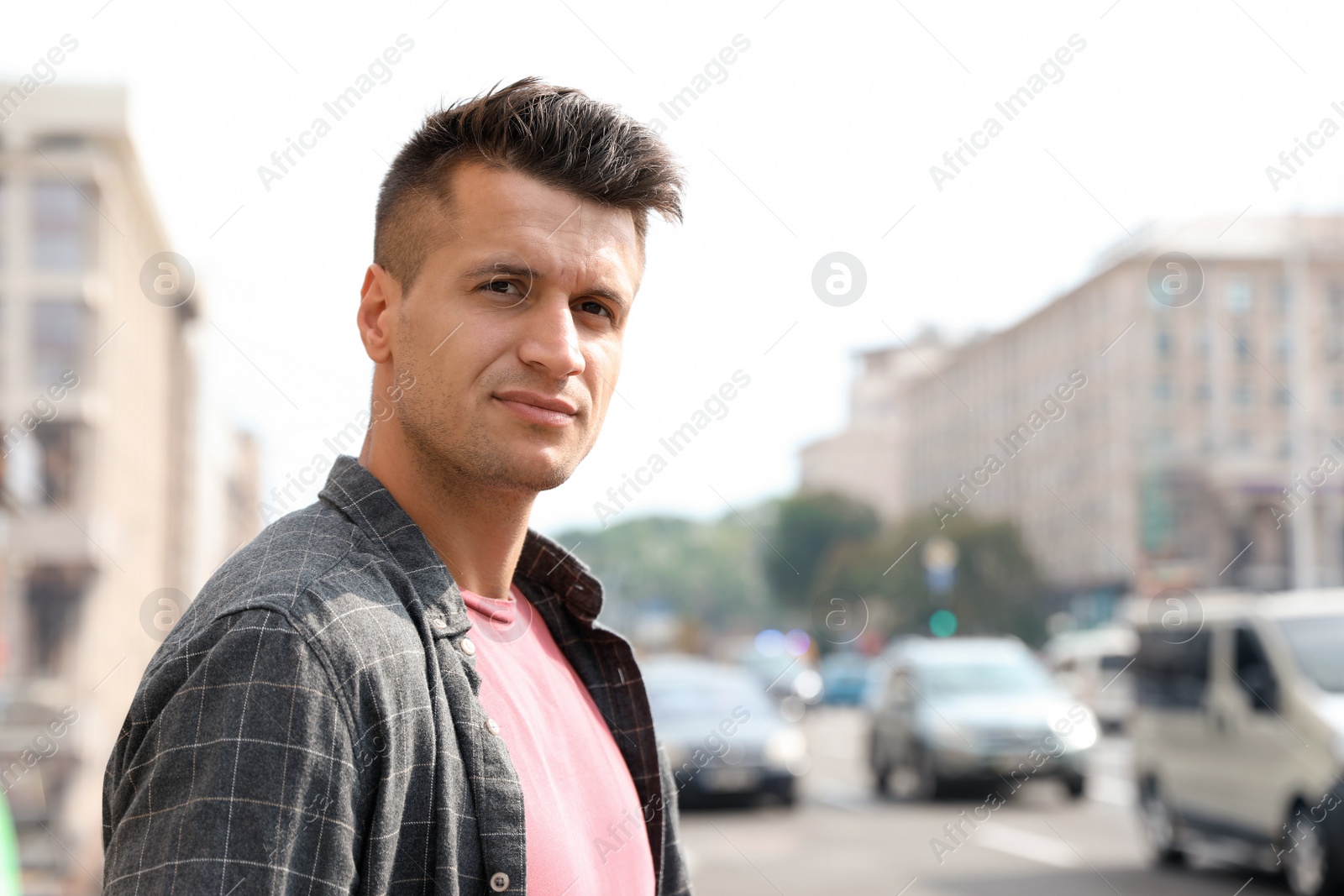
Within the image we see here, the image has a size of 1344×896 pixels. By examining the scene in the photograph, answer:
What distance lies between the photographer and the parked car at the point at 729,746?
1546cm

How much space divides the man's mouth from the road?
28.9 ft

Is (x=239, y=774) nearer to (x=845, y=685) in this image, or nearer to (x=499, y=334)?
(x=499, y=334)

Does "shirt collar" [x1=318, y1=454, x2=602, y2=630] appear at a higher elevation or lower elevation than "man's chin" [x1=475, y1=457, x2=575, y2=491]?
lower

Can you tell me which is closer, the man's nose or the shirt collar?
the shirt collar

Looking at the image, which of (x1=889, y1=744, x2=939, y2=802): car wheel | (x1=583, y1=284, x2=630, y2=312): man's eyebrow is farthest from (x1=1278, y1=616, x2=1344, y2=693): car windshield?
(x1=583, y1=284, x2=630, y2=312): man's eyebrow

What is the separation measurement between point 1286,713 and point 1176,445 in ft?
190

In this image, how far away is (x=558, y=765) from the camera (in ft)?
5.93

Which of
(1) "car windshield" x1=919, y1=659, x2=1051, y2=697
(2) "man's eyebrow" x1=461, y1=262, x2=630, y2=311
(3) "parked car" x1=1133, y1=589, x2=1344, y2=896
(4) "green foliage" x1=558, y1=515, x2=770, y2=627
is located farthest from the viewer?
(4) "green foliage" x1=558, y1=515, x2=770, y2=627

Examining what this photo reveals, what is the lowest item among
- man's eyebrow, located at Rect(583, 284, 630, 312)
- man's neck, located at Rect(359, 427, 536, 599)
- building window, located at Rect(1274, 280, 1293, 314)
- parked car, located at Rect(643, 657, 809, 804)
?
parked car, located at Rect(643, 657, 809, 804)

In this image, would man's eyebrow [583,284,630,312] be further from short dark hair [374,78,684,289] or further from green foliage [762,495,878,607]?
green foliage [762,495,878,607]

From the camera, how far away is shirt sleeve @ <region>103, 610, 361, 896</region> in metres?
1.28

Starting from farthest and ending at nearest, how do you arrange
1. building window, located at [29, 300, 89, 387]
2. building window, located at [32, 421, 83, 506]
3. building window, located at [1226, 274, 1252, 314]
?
building window, located at [1226, 274, 1252, 314] < building window, located at [29, 300, 89, 387] < building window, located at [32, 421, 83, 506]

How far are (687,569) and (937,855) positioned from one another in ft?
376

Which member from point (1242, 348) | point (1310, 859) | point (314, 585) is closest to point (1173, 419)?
point (1242, 348)
